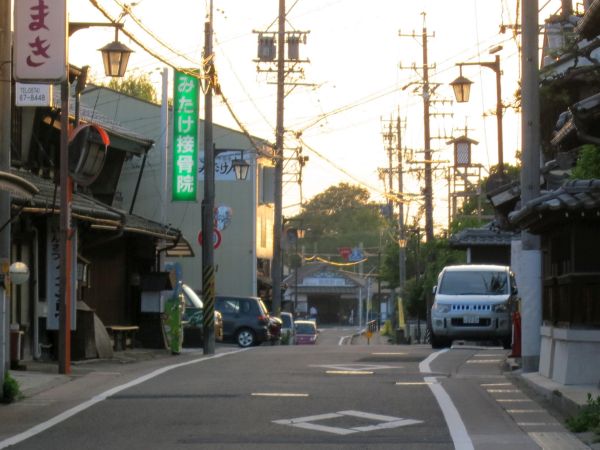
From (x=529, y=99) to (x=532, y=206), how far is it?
11.8 ft

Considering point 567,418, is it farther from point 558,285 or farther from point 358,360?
point 358,360

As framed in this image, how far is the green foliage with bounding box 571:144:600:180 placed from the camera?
17641 mm

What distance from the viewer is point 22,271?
16.7m

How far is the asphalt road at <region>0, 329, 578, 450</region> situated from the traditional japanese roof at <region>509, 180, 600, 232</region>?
2.37 meters

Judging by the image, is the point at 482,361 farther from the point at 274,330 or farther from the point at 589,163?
the point at 274,330

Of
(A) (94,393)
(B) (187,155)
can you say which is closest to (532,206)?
(A) (94,393)

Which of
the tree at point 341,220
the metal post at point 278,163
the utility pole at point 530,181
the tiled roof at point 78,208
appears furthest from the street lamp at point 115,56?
the tree at point 341,220

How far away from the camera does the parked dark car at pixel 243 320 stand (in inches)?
1465

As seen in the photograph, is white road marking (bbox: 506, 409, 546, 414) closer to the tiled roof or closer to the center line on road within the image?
the center line on road

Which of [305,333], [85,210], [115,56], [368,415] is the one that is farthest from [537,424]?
[305,333]

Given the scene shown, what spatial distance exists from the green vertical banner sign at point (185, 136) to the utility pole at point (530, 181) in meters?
17.4

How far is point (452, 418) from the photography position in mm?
12203

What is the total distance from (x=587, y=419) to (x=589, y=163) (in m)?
7.68

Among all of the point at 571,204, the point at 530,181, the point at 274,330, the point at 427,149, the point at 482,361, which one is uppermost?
the point at 427,149
